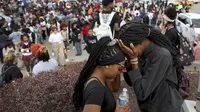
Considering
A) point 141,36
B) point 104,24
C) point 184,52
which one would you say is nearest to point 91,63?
point 141,36

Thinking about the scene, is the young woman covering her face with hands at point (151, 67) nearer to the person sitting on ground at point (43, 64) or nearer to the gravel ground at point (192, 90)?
the gravel ground at point (192, 90)

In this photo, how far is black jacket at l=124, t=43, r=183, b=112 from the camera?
251 centimetres

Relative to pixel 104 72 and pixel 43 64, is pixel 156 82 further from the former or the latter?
pixel 43 64

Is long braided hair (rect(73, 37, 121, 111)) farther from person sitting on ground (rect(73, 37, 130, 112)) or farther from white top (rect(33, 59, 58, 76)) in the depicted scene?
white top (rect(33, 59, 58, 76))

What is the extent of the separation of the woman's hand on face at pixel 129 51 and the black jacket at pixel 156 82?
0.38ft

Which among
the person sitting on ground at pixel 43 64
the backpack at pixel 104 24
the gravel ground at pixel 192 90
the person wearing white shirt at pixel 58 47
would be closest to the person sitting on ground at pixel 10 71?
the person sitting on ground at pixel 43 64

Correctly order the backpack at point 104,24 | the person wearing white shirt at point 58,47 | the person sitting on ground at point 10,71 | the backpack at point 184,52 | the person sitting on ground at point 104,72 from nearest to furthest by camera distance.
A: the person sitting on ground at point 104,72 → the backpack at point 184,52 → the backpack at point 104,24 → the person sitting on ground at point 10,71 → the person wearing white shirt at point 58,47

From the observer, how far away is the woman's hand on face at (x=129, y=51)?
249cm

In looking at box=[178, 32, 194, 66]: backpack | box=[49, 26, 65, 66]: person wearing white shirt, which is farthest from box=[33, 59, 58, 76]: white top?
box=[49, 26, 65, 66]: person wearing white shirt

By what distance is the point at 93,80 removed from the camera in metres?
2.34

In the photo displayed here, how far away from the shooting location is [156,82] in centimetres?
251

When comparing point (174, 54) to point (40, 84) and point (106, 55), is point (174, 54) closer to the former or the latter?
point (106, 55)

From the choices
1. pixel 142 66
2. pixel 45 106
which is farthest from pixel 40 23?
pixel 142 66

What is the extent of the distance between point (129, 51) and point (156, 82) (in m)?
0.34
